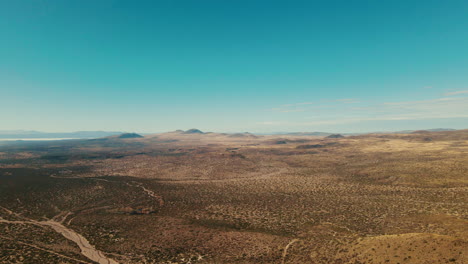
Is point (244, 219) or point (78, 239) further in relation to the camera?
point (244, 219)

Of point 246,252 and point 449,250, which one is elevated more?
point 449,250

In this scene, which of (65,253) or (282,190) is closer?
(65,253)

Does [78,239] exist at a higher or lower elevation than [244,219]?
higher

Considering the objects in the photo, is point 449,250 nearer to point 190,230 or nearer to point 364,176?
point 190,230

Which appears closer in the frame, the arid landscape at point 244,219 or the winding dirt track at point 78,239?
the arid landscape at point 244,219

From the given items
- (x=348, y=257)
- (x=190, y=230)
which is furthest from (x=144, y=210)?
(x=348, y=257)

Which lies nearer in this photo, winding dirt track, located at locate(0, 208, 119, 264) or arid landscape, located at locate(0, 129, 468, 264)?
arid landscape, located at locate(0, 129, 468, 264)

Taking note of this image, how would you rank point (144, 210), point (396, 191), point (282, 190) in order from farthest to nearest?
point (282, 190) < point (396, 191) < point (144, 210)

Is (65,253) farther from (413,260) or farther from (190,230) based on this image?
(413,260)

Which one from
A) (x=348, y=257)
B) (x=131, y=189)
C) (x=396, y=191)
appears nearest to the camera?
(x=348, y=257)
